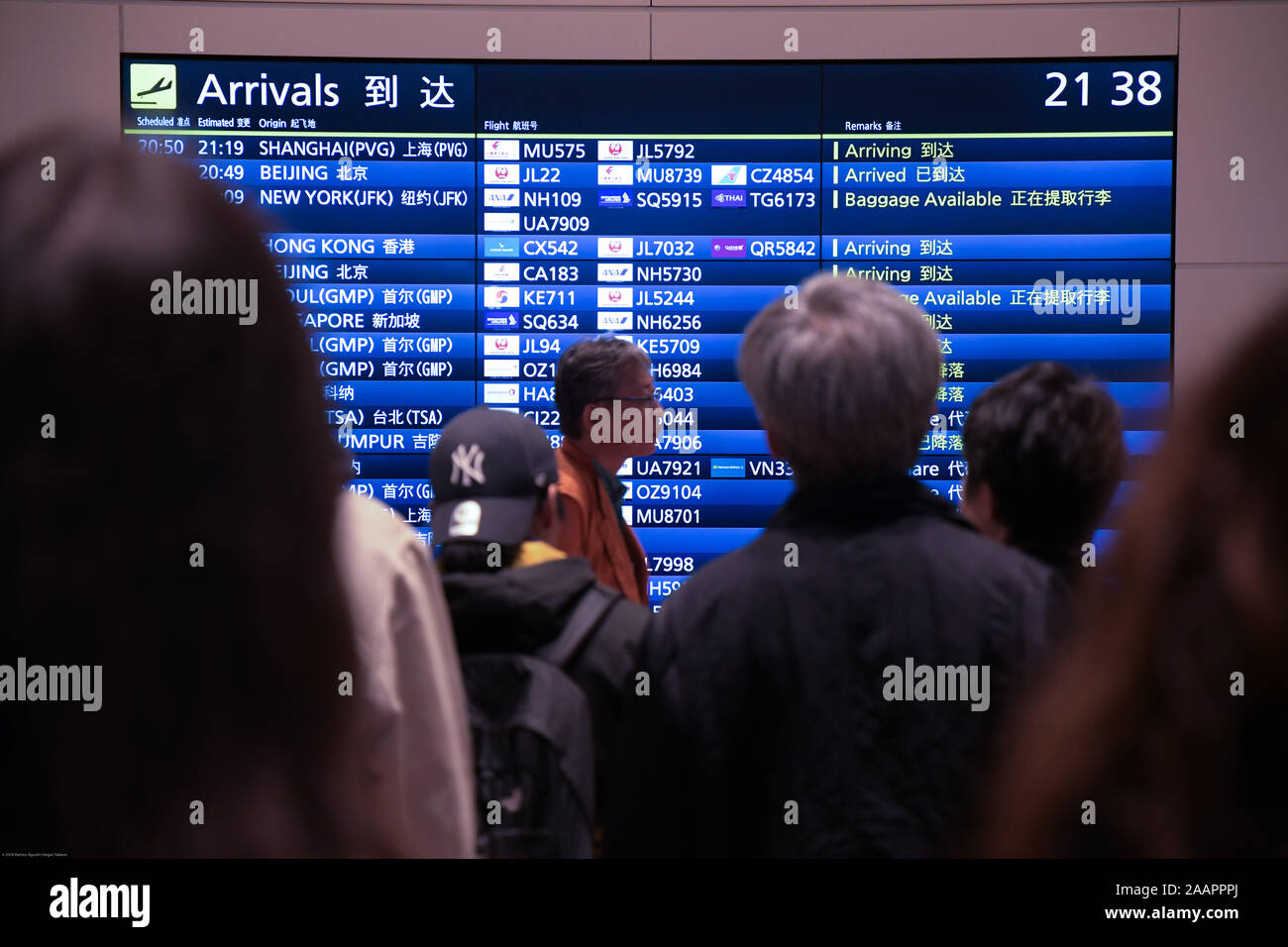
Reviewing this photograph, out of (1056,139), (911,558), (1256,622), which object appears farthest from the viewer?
(1056,139)

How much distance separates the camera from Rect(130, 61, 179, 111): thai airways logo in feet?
14.9

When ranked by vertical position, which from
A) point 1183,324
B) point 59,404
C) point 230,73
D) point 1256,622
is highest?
point 230,73

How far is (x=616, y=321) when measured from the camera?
4.59m

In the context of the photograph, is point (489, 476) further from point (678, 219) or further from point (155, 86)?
point (155, 86)

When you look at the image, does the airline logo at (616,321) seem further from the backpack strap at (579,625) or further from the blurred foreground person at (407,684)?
the blurred foreground person at (407,684)

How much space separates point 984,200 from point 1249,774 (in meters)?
4.09

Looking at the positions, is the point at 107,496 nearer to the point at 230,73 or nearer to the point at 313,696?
the point at 313,696

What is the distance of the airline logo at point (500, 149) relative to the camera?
454 centimetres

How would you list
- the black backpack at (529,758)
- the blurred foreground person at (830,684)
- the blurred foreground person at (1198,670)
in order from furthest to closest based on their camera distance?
the black backpack at (529,758) → the blurred foreground person at (830,684) → the blurred foreground person at (1198,670)

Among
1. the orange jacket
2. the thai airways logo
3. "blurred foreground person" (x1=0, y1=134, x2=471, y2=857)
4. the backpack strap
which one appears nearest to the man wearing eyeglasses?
the orange jacket

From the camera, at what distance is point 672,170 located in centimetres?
452

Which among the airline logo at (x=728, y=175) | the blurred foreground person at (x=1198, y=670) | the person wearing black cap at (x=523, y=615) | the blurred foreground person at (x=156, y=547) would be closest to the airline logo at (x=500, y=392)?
the airline logo at (x=728, y=175)

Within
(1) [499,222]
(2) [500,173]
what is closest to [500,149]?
(2) [500,173]

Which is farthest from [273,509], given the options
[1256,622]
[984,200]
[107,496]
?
[984,200]
